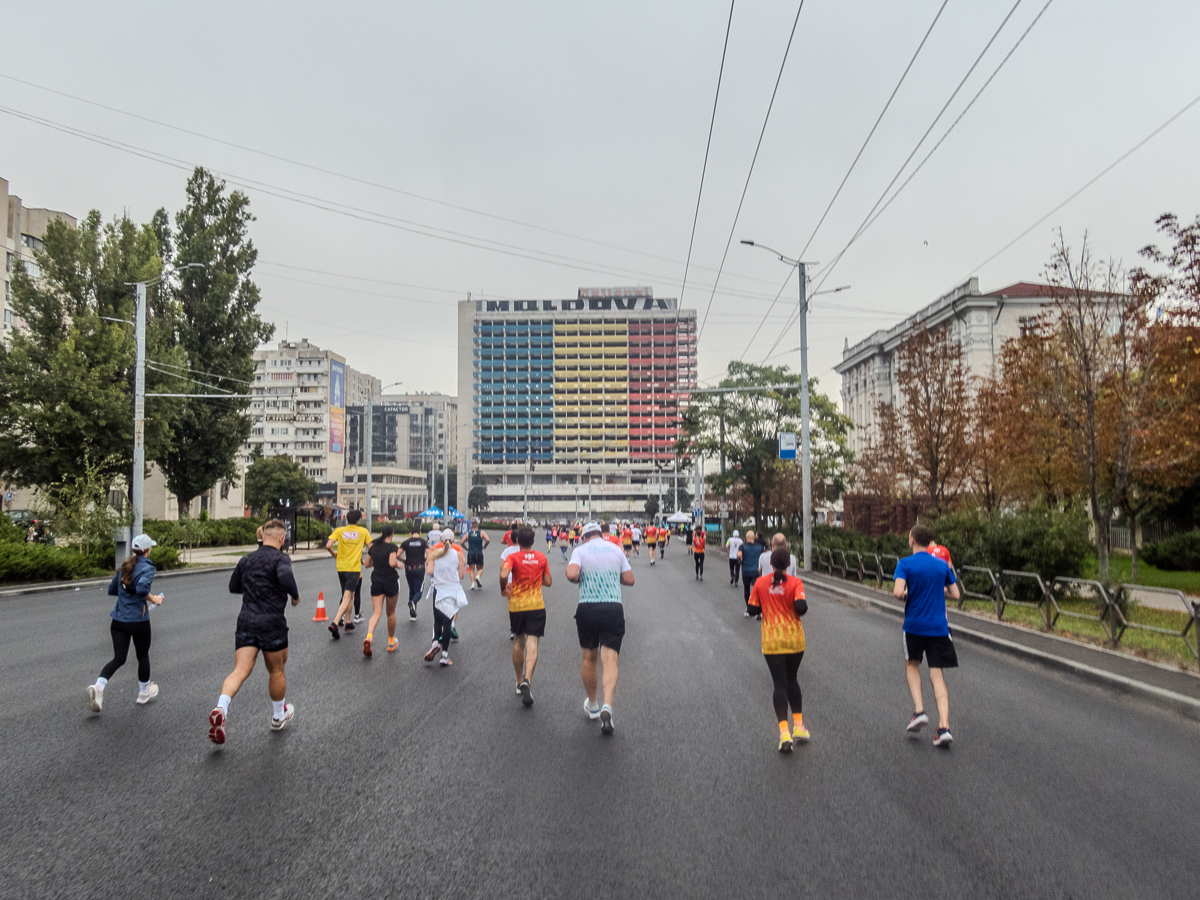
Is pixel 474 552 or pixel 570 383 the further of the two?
pixel 570 383

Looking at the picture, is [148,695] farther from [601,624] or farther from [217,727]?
[601,624]

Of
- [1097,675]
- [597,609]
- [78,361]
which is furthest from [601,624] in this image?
[78,361]

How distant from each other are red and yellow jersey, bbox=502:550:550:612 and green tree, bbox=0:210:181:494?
27.4 m

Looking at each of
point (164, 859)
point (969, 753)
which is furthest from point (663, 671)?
point (164, 859)

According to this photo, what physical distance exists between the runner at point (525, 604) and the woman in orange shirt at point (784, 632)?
7.49 ft

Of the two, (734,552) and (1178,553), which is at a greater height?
(734,552)

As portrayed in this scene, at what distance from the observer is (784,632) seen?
6926mm

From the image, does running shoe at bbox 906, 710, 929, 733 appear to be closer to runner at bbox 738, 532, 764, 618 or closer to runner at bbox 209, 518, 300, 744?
runner at bbox 209, 518, 300, 744

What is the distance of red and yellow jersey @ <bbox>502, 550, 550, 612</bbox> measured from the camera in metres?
8.38

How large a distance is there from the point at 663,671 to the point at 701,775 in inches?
173

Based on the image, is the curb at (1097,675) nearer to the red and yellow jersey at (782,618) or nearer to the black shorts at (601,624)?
the red and yellow jersey at (782,618)

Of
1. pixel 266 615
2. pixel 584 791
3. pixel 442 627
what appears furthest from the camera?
pixel 442 627

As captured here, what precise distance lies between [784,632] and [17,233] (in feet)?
247

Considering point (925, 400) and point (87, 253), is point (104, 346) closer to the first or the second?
point (87, 253)
